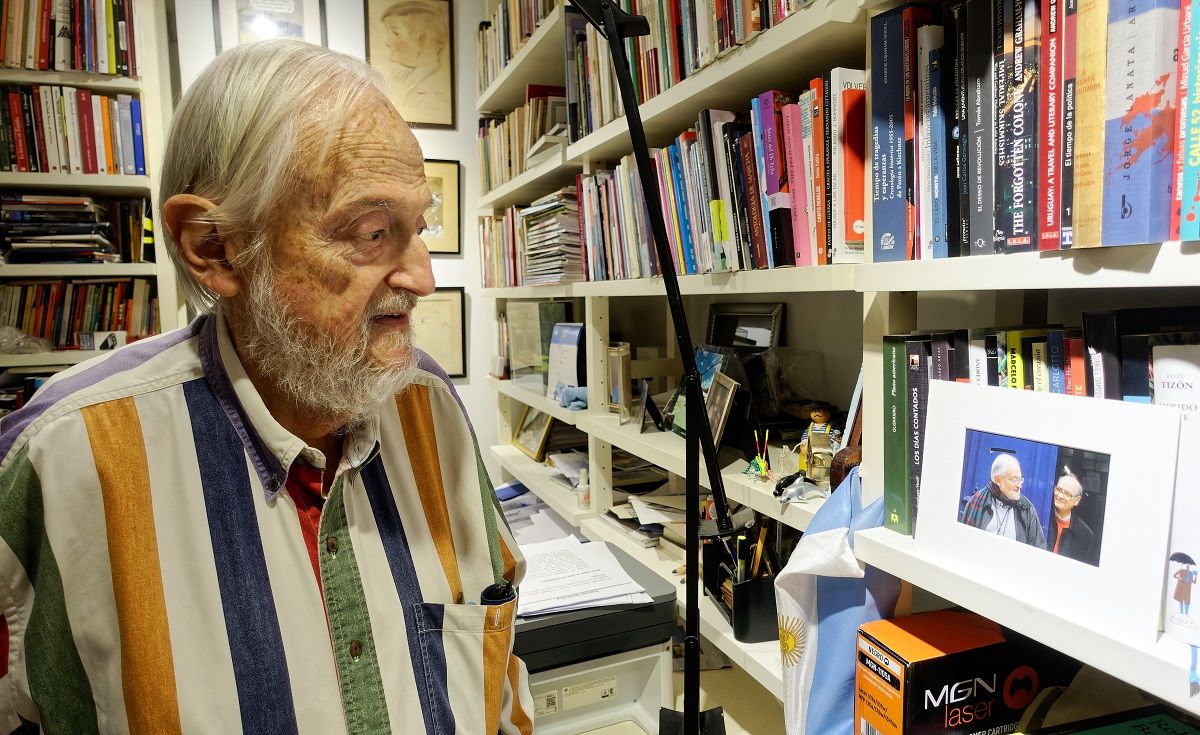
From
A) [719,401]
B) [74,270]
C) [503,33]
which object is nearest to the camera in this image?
[719,401]

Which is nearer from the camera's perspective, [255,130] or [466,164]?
[255,130]

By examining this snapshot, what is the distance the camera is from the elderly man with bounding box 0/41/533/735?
678 mm

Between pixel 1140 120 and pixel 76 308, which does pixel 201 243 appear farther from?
pixel 76 308

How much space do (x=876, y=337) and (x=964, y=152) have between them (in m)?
0.25

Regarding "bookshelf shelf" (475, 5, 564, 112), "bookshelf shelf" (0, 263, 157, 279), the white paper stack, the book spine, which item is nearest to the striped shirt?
the white paper stack

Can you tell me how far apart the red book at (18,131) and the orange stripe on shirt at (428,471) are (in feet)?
7.24

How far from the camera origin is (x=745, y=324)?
1787 millimetres

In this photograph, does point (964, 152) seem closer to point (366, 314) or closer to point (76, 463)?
point (366, 314)

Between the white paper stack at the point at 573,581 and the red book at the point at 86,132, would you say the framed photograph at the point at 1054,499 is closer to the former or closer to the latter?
the white paper stack at the point at 573,581

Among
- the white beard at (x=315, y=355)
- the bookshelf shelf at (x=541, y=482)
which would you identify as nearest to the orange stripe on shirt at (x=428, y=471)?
the white beard at (x=315, y=355)

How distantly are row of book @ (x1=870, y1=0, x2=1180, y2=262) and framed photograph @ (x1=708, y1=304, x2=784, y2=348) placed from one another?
2.62 ft

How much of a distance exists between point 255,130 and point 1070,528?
34.5 inches

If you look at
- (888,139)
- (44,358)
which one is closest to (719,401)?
(888,139)

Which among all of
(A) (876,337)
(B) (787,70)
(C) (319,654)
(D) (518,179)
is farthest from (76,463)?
(D) (518,179)
